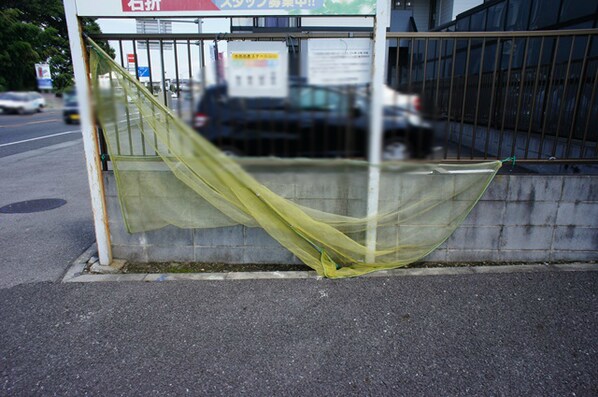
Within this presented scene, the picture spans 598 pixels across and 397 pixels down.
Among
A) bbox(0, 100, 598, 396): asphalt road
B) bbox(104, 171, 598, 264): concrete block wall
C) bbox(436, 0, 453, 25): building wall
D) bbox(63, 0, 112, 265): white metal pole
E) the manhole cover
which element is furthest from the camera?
bbox(436, 0, 453, 25): building wall

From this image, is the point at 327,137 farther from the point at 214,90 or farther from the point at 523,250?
the point at 523,250

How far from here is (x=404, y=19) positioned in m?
14.2

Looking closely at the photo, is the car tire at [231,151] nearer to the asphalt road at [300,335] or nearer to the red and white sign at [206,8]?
the asphalt road at [300,335]

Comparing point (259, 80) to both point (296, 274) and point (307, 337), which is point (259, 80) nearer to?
point (307, 337)

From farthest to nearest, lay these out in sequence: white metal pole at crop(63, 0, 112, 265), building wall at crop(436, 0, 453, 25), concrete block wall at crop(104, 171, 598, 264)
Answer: building wall at crop(436, 0, 453, 25), concrete block wall at crop(104, 171, 598, 264), white metal pole at crop(63, 0, 112, 265)

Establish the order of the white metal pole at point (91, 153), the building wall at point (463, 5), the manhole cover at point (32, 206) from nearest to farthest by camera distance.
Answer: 1. the white metal pole at point (91, 153)
2. the manhole cover at point (32, 206)
3. the building wall at point (463, 5)

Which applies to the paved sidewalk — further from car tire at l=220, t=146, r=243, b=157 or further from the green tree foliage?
the green tree foliage

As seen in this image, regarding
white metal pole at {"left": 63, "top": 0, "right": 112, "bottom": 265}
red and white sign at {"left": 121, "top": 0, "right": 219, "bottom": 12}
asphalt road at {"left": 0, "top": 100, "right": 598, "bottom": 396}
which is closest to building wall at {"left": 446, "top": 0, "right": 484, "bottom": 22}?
asphalt road at {"left": 0, "top": 100, "right": 598, "bottom": 396}

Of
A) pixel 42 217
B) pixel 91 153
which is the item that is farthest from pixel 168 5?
pixel 42 217

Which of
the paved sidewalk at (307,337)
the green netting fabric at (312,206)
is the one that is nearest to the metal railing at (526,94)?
the green netting fabric at (312,206)

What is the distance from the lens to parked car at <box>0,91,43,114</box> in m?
0.71

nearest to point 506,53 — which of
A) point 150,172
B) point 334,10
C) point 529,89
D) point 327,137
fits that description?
point 529,89

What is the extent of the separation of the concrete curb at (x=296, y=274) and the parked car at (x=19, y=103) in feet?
9.64

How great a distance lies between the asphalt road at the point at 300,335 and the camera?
7.51 ft
